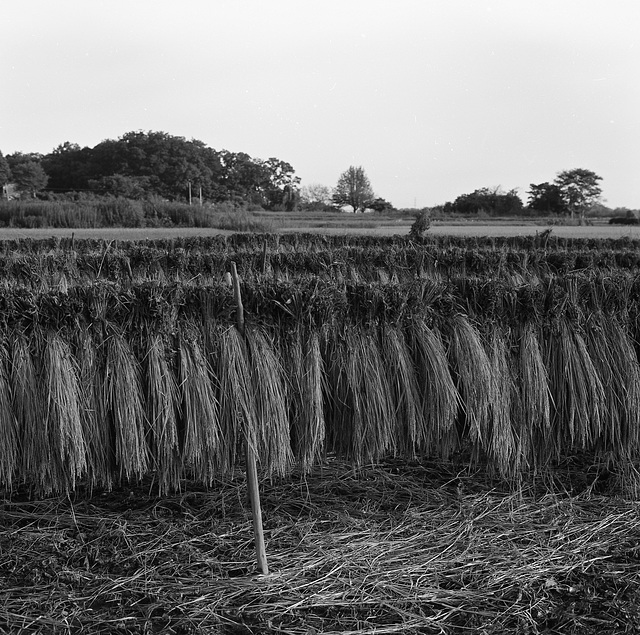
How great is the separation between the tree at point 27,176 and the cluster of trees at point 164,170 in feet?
0.28

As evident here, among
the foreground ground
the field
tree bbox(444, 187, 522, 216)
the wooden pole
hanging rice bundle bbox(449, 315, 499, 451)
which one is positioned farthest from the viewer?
tree bbox(444, 187, 522, 216)

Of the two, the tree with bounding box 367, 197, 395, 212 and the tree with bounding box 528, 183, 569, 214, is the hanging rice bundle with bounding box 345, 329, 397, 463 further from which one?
the tree with bounding box 367, 197, 395, 212

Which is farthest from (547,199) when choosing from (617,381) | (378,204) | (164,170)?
(617,381)

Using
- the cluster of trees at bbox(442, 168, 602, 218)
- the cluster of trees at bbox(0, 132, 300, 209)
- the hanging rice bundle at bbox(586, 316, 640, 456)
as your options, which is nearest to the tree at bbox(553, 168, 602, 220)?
the cluster of trees at bbox(442, 168, 602, 218)

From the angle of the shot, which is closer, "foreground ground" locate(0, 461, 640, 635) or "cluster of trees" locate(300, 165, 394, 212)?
"foreground ground" locate(0, 461, 640, 635)

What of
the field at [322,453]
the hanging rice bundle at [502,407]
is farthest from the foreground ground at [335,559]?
the hanging rice bundle at [502,407]

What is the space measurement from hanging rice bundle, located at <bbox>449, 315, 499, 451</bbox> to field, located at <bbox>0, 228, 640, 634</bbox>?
14mm

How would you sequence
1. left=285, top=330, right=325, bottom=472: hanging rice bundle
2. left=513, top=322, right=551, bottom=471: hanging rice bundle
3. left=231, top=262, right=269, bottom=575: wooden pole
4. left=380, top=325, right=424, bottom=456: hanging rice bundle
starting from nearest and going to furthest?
→ left=231, top=262, right=269, bottom=575: wooden pole, left=285, top=330, right=325, bottom=472: hanging rice bundle, left=380, top=325, right=424, bottom=456: hanging rice bundle, left=513, top=322, right=551, bottom=471: hanging rice bundle

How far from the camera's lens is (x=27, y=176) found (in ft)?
209

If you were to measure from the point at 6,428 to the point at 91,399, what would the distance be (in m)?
0.45

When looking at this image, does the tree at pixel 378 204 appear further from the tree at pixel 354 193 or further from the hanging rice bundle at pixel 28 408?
the hanging rice bundle at pixel 28 408

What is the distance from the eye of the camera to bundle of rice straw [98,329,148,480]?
4055mm

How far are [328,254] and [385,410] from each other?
7.02 m

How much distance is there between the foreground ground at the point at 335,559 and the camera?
3.67 m
